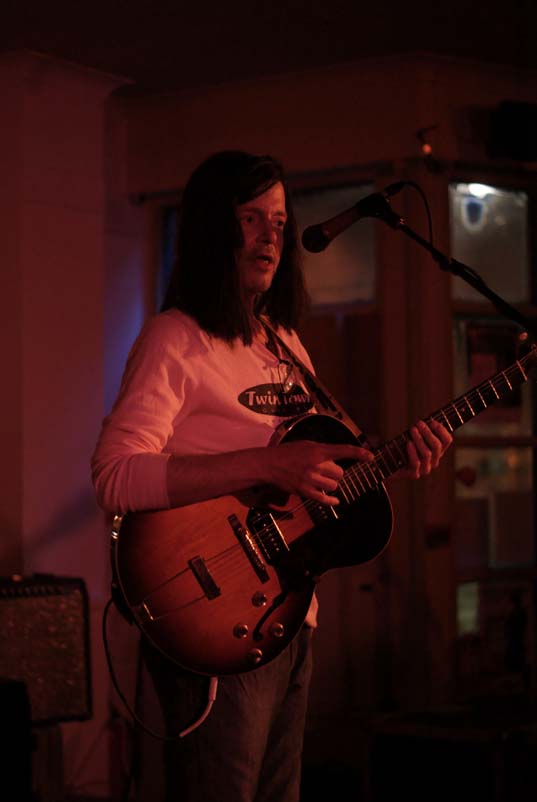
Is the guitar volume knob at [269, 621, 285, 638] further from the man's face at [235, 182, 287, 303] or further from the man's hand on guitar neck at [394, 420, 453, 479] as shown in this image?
the man's face at [235, 182, 287, 303]

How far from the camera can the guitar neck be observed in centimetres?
193

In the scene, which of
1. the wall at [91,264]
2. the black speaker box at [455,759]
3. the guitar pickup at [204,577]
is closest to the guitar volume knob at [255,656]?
the guitar pickup at [204,577]

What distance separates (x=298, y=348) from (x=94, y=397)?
80.2 inches

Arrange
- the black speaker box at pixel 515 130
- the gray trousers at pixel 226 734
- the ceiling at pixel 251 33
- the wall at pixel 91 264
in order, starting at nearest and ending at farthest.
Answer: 1. the gray trousers at pixel 226 734
2. the ceiling at pixel 251 33
3. the wall at pixel 91 264
4. the black speaker box at pixel 515 130

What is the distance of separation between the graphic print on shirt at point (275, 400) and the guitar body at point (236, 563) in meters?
0.05

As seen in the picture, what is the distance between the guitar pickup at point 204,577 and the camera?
1779 millimetres

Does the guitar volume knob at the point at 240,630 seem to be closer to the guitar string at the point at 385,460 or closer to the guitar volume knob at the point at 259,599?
the guitar volume knob at the point at 259,599

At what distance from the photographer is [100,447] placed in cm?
176

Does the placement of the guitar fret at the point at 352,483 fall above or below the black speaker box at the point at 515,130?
below

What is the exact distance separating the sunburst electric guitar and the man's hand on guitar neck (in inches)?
0.9

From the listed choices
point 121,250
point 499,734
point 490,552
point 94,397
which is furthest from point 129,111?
point 499,734

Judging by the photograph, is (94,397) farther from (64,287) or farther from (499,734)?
(499,734)

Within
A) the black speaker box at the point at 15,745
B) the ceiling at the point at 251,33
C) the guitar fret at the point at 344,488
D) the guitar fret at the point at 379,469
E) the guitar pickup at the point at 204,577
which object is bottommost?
the black speaker box at the point at 15,745

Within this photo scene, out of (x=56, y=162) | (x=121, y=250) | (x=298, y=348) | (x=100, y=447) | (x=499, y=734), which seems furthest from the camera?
(x=121, y=250)
